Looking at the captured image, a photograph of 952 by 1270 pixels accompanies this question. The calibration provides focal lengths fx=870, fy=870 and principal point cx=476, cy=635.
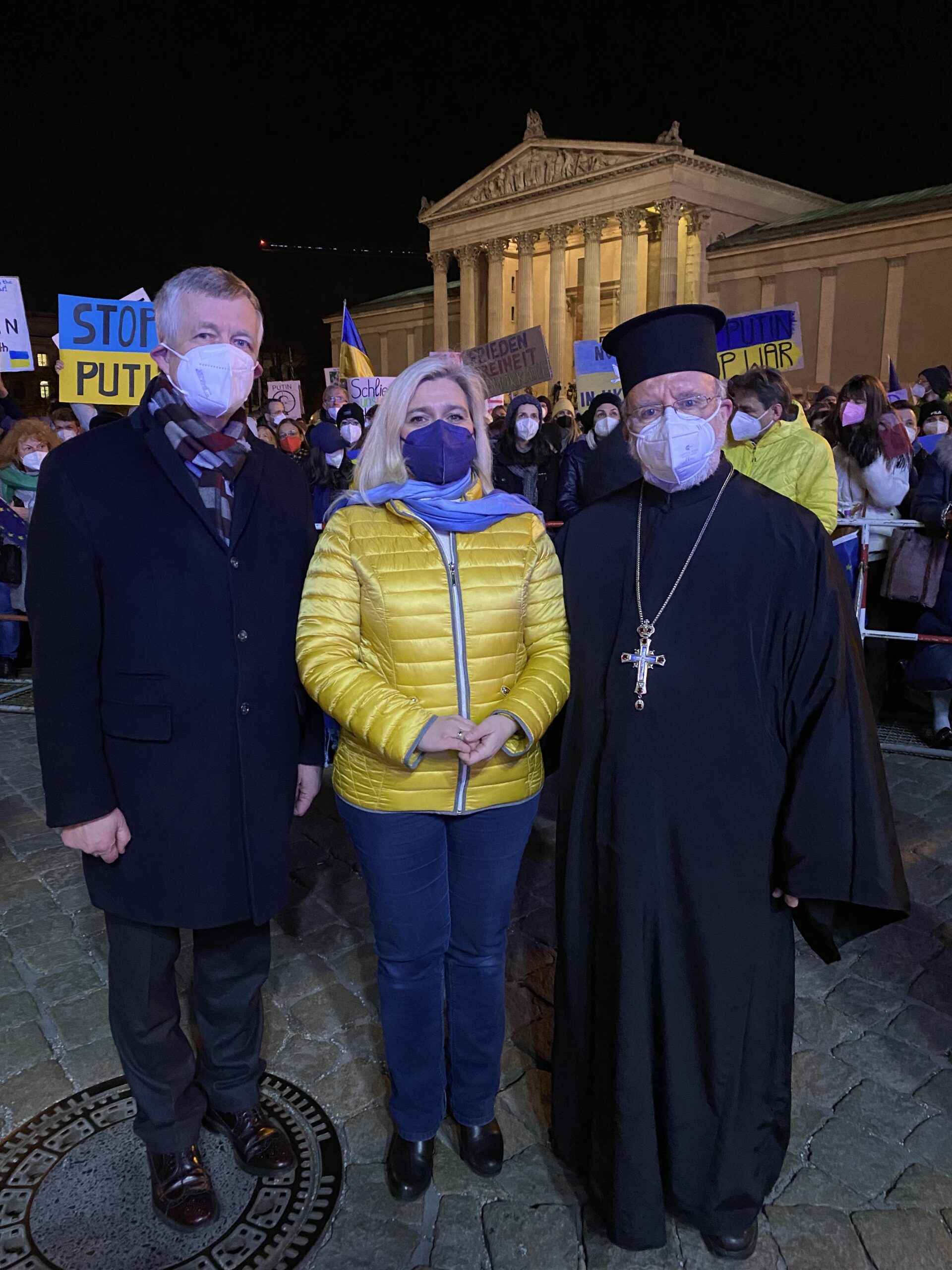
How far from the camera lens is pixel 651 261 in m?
43.4

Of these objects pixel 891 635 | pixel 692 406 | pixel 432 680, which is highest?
pixel 692 406

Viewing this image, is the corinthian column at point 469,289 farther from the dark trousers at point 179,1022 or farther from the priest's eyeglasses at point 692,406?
the dark trousers at point 179,1022

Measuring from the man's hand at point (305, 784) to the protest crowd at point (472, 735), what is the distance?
94 millimetres

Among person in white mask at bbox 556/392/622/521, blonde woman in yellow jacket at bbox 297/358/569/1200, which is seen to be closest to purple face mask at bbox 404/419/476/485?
blonde woman in yellow jacket at bbox 297/358/569/1200

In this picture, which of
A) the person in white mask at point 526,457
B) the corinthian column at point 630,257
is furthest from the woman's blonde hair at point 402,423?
the corinthian column at point 630,257

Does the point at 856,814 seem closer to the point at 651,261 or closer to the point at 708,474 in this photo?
the point at 708,474

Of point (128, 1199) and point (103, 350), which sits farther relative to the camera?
point (103, 350)

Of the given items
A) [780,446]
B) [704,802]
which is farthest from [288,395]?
[704,802]

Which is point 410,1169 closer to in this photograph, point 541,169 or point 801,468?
point 801,468

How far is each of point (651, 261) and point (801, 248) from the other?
1100 centimetres

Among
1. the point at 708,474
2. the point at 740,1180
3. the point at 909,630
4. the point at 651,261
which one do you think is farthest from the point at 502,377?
the point at 651,261

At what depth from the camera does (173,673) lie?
87.9 inches

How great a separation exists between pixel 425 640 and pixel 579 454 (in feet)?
22.1

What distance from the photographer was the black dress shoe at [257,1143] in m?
2.66
